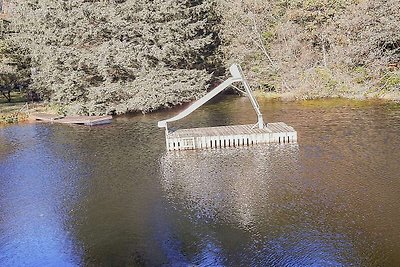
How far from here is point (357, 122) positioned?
24672 millimetres

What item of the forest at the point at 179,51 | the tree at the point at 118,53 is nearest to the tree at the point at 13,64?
the forest at the point at 179,51

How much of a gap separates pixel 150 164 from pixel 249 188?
5.62m

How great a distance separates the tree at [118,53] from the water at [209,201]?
30.3 feet

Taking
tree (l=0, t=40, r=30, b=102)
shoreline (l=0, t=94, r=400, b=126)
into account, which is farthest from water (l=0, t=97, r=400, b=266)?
tree (l=0, t=40, r=30, b=102)

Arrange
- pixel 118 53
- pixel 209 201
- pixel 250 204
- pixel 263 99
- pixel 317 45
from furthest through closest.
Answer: pixel 317 45 < pixel 263 99 < pixel 118 53 < pixel 209 201 < pixel 250 204

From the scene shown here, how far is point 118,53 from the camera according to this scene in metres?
33.8

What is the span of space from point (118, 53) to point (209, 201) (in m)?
21.5

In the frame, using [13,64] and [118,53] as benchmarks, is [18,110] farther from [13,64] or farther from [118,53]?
[118,53]

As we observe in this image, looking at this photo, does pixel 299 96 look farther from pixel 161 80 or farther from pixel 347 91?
pixel 161 80

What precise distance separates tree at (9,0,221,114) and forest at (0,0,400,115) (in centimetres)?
8

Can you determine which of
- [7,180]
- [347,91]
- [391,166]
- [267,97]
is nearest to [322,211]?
[391,166]

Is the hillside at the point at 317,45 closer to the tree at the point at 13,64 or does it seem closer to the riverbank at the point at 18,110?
the riverbank at the point at 18,110

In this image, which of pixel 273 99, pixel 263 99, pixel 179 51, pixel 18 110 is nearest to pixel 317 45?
pixel 273 99

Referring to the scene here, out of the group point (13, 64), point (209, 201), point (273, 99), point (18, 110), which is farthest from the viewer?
point (13, 64)
